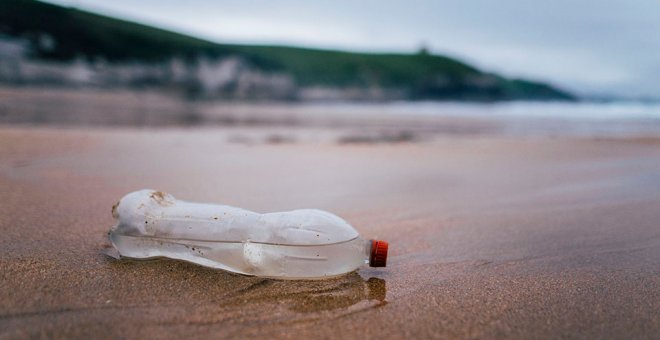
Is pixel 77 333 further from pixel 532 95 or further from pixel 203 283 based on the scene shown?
pixel 532 95

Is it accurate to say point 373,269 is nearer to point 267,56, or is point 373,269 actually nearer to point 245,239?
point 245,239

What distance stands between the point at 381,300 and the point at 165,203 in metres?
0.82

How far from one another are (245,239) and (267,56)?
231ft

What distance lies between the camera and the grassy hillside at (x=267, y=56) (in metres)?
40.8

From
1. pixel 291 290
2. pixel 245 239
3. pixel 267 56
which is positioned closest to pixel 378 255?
pixel 291 290

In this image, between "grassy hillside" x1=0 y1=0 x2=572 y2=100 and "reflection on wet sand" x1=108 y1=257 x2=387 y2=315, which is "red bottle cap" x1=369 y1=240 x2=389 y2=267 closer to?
"reflection on wet sand" x1=108 y1=257 x2=387 y2=315

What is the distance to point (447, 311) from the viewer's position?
114cm

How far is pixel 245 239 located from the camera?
138 centimetres

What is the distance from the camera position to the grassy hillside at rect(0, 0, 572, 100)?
4081 centimetres

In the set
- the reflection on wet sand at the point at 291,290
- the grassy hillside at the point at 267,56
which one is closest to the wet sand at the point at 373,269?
the reflection on wet sand at the point at 291,290

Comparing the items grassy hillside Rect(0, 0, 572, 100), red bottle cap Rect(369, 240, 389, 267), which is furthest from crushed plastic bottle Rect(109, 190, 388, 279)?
grassy hillside Rect(0, 0, 572, 100)

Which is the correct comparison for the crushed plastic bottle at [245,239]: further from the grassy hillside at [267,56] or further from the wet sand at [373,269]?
the grassy hillside at [267,56]

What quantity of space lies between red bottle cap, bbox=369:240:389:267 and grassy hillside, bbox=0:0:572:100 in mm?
Answer: 42566

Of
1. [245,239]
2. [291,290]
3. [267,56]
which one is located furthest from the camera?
[267,56]
